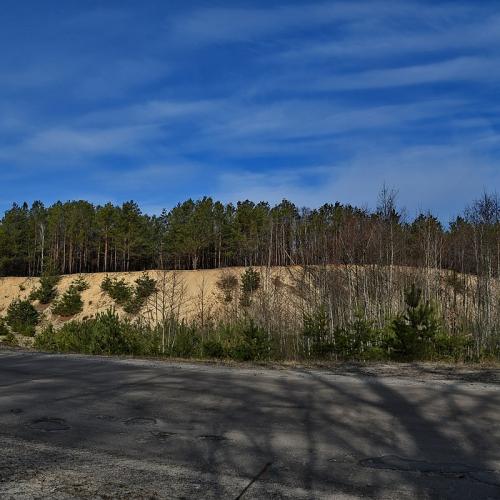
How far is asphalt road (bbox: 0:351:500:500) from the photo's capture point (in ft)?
15.7

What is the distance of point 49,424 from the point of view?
696 centimetres

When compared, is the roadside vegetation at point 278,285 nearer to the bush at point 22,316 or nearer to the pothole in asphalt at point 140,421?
the bush at point 22,316

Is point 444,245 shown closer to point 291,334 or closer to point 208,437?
point 291,334

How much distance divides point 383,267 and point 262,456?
19.8m

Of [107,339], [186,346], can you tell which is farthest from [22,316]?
[186,346]

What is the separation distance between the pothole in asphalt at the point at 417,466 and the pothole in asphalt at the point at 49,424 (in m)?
3.75

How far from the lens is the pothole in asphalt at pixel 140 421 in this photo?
7070mm

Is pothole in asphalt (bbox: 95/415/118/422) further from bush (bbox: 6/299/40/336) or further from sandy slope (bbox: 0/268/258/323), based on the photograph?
sandy slope (bbox: 0/268/258/323)

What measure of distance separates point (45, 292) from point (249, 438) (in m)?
51.9

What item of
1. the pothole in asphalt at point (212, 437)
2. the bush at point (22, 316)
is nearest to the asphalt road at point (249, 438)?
the pothole in asphalt at point (212, 437)

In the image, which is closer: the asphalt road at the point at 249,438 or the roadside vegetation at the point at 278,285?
the asphalt road at the point at 249,438

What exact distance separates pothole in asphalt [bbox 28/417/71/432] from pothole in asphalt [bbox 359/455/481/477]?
12.3 feet

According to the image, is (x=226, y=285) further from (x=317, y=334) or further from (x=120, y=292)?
(x=317, y=334)

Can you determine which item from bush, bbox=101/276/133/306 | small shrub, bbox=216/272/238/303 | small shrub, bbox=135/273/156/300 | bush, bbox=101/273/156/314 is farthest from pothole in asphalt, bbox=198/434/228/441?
bush, bbox=101/276/133/306
